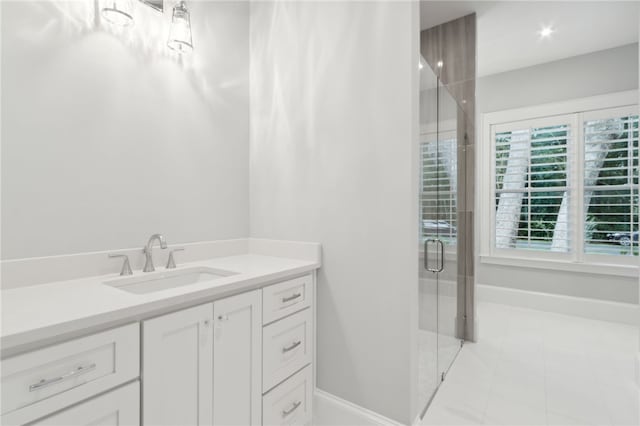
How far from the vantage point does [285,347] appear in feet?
5.11

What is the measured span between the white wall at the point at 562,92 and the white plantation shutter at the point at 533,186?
260mm

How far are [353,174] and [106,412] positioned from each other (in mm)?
1341

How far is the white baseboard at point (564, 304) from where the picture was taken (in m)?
3.27

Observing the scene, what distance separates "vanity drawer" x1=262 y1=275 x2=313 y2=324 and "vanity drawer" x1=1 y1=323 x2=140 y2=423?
553mm

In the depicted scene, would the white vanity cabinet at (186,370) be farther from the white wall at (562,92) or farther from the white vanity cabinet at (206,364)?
the white wall at (562,92)

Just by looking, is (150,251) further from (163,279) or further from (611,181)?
(611,181)

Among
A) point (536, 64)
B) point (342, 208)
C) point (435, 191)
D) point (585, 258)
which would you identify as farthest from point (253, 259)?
point (536, 64)

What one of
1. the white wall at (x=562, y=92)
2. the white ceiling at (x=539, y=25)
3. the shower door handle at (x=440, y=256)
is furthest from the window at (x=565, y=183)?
the shower door handle at (x=440, y=256)

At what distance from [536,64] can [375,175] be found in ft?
11.4

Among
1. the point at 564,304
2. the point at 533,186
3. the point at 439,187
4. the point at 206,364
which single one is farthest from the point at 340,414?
the point at 533,186

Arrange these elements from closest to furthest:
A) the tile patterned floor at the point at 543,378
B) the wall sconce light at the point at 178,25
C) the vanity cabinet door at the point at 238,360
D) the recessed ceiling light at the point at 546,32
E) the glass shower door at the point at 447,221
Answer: the vanity cabinet door at the point at 238,360 → the wall sconce light at the point at 178,25 → the tile patterned floor at the point at 543,378 → the glass shower door at the point at 447,221 → the recessed ceiling light at the point at 546,32

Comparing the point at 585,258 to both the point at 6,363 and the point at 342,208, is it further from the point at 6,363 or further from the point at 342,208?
the point at 6,363

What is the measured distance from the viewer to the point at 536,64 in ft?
12.4

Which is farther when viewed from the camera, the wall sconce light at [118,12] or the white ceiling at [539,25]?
the white ceiling at [539,25]
